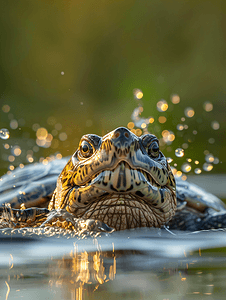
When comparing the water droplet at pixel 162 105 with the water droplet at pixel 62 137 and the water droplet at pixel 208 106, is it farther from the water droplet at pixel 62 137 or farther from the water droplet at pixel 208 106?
the water droplet at pixel 62 137

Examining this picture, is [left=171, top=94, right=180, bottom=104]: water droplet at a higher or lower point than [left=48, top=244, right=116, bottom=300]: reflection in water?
higher

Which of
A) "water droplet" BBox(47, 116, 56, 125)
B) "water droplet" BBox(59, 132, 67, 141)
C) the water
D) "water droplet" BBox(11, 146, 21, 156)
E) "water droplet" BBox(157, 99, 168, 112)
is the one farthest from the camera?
"water droplet" BBox(47, 116, 56, 125)

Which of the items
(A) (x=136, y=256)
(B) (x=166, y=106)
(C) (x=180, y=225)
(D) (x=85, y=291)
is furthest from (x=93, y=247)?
(B) (x=166, y=106)

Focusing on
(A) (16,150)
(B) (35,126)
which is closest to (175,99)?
(B) (35,126)

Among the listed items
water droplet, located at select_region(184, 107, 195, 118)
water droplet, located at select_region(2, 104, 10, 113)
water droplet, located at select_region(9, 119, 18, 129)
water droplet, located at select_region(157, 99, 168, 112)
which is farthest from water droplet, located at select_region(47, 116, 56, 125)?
water droplet, located at select_region(184, 107, 195, 118)

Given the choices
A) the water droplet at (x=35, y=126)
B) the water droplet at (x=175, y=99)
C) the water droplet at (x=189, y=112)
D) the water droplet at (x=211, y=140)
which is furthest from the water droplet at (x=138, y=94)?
the water droplet at (x=35, y=126)

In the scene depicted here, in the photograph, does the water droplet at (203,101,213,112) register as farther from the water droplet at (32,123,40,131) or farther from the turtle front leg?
the turtle front leg

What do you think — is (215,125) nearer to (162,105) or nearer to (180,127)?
(180,127)
